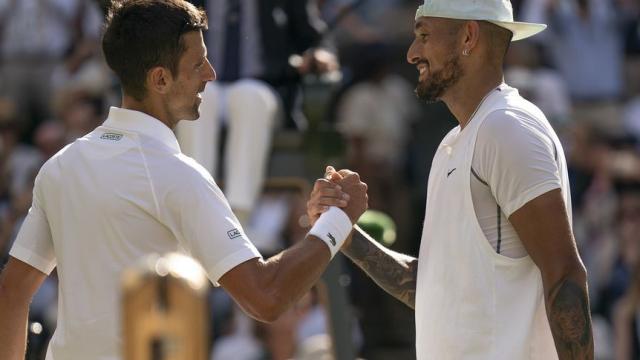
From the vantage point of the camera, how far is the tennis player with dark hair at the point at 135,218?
13.5 ft

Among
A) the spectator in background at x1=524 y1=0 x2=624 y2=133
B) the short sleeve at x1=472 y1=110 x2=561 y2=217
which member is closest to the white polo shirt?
the short sleeve at x1=472 y1=110 x2=561 y2=217

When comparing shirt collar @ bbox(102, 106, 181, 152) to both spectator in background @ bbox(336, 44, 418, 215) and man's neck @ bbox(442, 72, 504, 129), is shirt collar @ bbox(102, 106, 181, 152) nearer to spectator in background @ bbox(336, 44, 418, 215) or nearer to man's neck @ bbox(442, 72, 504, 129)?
man's neck @ bbox(442, 72, 504, 129)

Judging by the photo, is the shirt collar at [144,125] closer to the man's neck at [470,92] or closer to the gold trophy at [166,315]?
the man's neck at [470,92]

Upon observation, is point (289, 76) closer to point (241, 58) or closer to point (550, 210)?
point (241, 58)

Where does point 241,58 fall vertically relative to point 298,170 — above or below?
above

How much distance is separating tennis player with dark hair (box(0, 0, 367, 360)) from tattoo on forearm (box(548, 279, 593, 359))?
25.8 inches

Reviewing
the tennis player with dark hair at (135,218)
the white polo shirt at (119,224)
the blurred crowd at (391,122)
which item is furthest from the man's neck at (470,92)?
the blurred crowd at (391,122)

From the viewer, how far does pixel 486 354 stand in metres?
4.28

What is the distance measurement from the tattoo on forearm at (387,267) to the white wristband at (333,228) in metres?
0.45

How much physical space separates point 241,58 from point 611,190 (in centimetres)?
350

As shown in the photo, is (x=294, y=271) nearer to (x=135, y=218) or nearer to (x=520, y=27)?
(x=135, y=218)

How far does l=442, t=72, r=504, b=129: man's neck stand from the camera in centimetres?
456

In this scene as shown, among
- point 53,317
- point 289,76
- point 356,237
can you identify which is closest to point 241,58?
point 289,76

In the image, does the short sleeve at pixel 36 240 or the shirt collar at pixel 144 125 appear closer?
the shirt collar at pixel 144 125
